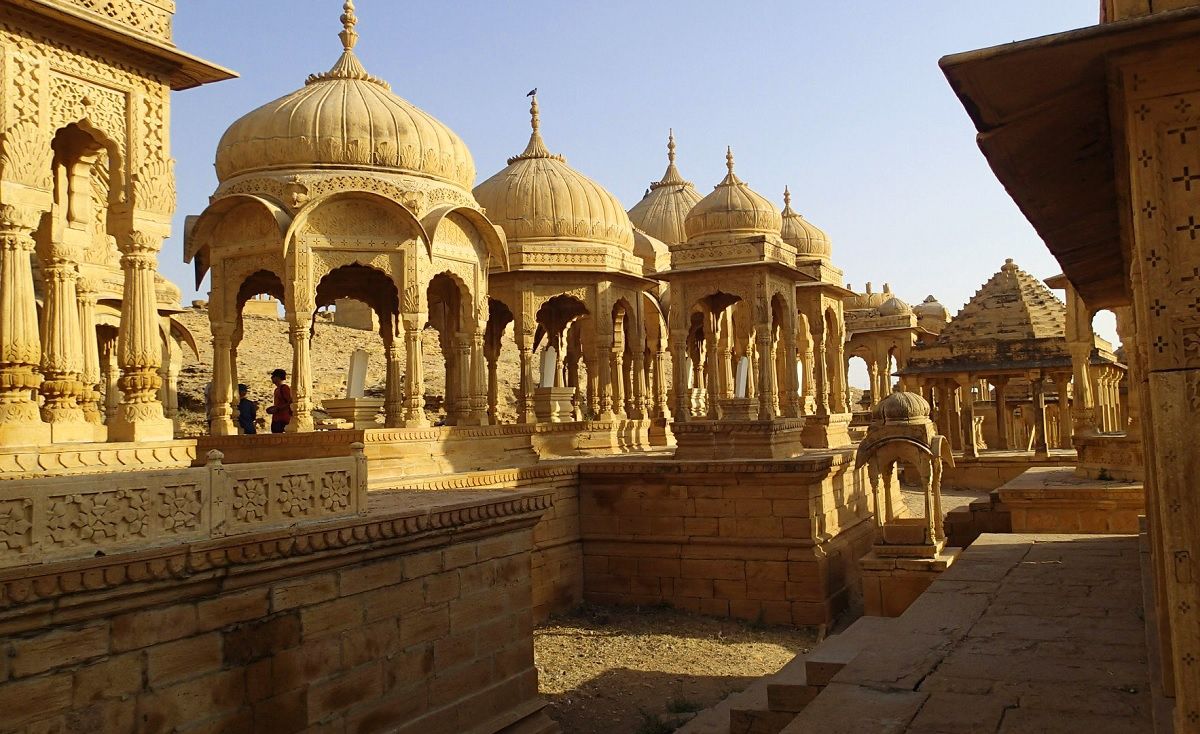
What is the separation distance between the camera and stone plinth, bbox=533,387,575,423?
1733cm

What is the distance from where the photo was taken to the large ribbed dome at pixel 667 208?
2584cm

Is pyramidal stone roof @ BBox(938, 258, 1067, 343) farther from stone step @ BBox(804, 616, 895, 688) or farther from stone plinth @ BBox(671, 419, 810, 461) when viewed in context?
stone step @ BBox(804, 616, 895, 688)

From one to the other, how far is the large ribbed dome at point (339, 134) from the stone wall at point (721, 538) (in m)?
4.98

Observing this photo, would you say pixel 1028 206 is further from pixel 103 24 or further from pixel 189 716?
pixel 103 24

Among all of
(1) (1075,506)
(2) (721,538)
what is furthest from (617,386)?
(1) (1075,506)

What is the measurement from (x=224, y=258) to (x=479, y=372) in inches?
151

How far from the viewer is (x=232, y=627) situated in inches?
217

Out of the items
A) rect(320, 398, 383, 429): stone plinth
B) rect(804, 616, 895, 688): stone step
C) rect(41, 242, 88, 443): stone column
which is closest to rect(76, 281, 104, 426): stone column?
rect(320, 398, 383, 429): stone plinth

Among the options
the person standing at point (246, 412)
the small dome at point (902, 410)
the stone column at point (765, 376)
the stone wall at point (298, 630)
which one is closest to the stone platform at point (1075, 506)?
the small dome at point (902, 410)

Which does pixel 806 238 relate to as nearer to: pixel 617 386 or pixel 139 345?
pixel 617 386

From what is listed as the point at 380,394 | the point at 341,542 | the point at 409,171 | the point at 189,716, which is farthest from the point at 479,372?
the point at 380,394

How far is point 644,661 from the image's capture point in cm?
1066

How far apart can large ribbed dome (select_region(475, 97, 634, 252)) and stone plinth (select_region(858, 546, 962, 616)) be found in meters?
8.75

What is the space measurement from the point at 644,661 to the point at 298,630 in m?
5.56
